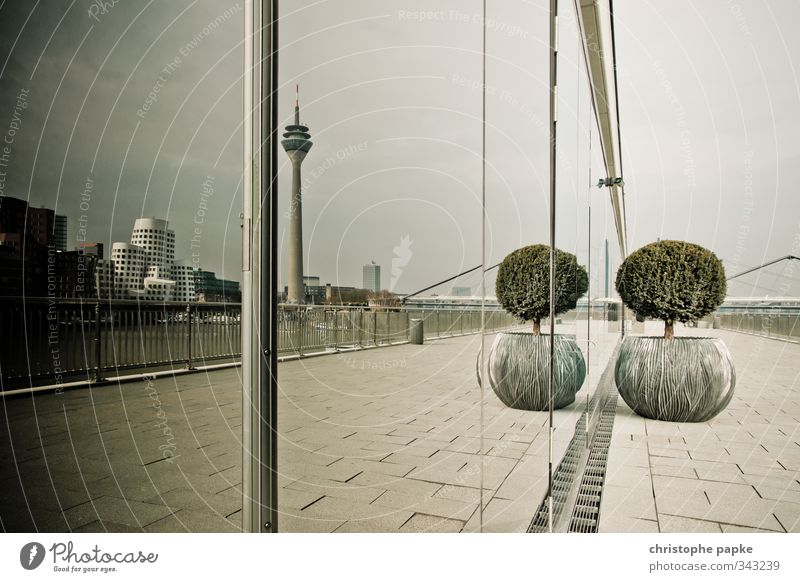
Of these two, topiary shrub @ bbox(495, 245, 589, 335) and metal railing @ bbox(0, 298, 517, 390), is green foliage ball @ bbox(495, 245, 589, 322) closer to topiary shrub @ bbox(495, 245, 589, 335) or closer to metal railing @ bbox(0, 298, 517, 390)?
topiary shrub @ bbox(495, 245, 589, 335)

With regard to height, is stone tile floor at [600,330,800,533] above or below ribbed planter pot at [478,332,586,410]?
below

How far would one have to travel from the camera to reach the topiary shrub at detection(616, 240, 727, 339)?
3520mm

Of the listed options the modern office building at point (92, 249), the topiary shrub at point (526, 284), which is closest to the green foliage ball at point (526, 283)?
the topiary shrub at point (526, 284)

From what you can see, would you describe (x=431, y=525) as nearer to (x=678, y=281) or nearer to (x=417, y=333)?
(x=678, y=281)

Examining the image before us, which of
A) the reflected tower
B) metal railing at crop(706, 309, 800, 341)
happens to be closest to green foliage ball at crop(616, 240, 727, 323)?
the reflected tower

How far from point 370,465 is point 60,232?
3.00 metres

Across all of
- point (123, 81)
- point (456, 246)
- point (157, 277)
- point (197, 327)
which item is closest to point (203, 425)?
point (157, 277)

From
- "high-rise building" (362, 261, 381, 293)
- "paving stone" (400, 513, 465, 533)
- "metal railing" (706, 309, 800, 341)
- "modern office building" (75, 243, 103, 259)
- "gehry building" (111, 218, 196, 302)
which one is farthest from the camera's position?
"metal railing" (706, 309, 800, 341)

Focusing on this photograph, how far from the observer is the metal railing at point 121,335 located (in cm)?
456

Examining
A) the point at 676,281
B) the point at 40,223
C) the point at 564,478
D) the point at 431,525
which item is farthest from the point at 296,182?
the point at 676,281

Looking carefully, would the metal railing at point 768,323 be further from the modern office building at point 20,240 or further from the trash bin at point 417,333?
the modern office building at point 20,240

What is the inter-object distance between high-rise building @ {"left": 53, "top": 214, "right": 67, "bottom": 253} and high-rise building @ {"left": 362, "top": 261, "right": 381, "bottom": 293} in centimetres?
226

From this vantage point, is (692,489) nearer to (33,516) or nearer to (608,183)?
(33,516)

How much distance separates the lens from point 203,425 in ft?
11.0
